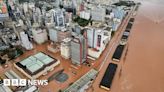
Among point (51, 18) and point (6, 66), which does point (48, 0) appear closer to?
point (51, 18)

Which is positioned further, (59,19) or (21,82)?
(59,19)

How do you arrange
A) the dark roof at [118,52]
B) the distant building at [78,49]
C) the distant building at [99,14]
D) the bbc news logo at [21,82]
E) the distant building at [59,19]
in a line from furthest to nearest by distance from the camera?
1. the distant building at [99,14]
2. the distant building at [59,19]
3. the dark roof at [118,52]
4. the distant building at [78,49]
5. the bbc news logo at [21,82]

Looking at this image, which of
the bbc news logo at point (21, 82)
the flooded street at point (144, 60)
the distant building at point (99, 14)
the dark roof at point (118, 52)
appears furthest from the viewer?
the distant building at point (99, 14)

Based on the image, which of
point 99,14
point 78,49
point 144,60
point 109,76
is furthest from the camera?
point 99,14

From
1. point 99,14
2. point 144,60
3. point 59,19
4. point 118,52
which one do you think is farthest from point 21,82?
point 99,14

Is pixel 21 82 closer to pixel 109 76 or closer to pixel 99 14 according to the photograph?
pixel 109 76

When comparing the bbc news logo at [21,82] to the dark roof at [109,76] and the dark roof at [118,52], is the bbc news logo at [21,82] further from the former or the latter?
the dark roof at [118,52]

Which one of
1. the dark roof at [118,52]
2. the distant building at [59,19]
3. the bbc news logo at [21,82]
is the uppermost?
the distant building at [59,19]

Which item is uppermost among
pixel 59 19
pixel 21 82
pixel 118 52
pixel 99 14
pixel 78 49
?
pixel 99 14

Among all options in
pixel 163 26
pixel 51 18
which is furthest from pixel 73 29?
pixel 163 26

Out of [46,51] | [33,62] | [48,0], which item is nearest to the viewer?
[33,62]

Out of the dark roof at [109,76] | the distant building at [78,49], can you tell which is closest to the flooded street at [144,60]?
the dark roof at [109,76]
